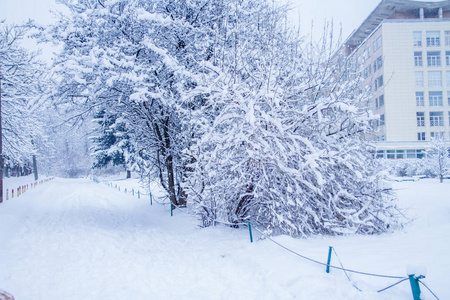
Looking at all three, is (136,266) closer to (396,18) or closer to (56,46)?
(56,46)

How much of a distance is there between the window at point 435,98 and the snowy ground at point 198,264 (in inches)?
1554

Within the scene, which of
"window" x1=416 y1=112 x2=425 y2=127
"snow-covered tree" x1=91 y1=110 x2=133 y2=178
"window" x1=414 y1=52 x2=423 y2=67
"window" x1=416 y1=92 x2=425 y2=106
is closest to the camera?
"snow-covered tree" x1=91 y1=110 x2=133 y2=178

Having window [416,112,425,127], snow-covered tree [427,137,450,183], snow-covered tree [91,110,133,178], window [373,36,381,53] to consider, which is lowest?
snow-covered tree [427,137,450,183]

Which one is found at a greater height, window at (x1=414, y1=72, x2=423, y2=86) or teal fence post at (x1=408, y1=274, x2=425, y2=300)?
window at (x1=414, y1=72, x2=423, y2=86)

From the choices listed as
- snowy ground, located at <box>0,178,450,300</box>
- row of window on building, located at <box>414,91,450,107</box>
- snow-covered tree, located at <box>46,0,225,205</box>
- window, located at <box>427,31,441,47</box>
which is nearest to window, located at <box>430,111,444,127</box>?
row of window on building, located at <box>414,91,450,107</box>

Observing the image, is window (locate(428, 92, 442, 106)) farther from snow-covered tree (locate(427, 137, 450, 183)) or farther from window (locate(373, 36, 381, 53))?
snow-covered tree (locate(427, 137, 450, 183))

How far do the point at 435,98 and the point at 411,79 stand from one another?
172 inches

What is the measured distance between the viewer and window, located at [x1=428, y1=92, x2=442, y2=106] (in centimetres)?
4094

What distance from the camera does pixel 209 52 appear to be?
36.0ft

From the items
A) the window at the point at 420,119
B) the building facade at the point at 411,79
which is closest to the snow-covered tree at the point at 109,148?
the building facade at the point at 411,79

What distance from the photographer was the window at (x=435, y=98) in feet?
134

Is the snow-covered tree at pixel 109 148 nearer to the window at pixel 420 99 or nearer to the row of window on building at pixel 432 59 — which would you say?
the window at pixel 420 99

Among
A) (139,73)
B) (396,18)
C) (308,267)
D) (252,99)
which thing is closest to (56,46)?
(139,73)

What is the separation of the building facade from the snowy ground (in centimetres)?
3554
